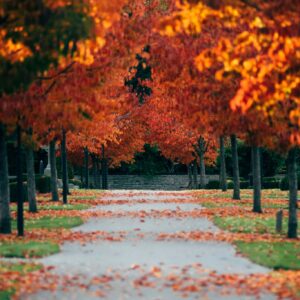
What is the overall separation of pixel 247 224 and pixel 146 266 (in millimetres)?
9472

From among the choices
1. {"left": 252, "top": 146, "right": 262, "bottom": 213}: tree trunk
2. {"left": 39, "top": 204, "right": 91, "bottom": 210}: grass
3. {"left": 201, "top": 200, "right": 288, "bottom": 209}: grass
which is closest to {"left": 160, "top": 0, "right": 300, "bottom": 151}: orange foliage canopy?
{"left": 252, "top": 146, "right": 262, "bottom": 213}: tree trunk

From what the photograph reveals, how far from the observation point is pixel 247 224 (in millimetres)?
23953

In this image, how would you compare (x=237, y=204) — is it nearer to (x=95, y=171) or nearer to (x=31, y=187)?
(x=31, y=187)

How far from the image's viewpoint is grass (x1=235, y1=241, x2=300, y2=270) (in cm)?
1541

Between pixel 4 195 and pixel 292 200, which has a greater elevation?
pixel 4 195

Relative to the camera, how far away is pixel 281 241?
1962 centimetres

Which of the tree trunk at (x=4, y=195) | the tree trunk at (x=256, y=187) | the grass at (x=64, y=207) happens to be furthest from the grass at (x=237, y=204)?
the tree trunk at (x=4, y=195)

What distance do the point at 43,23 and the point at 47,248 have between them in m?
6.63

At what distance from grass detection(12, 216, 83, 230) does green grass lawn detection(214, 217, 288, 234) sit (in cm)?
427

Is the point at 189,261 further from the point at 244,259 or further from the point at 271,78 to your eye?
the point at 271,78

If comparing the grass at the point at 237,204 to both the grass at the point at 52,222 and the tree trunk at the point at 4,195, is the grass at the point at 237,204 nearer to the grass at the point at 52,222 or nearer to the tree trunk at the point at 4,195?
the grass at the point at 52,222

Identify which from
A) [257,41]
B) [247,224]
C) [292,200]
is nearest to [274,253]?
[292,200]

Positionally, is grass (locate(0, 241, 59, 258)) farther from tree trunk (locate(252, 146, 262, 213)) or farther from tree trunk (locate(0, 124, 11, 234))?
tree trunk (locate(252, 146, 262, 213))

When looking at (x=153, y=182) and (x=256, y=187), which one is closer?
(x=256, y=187)
